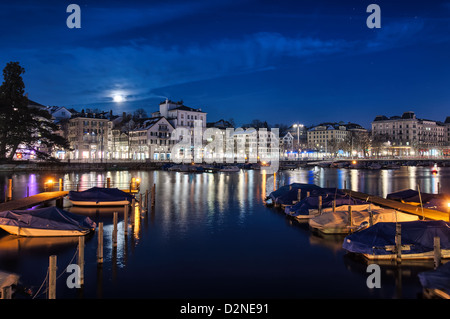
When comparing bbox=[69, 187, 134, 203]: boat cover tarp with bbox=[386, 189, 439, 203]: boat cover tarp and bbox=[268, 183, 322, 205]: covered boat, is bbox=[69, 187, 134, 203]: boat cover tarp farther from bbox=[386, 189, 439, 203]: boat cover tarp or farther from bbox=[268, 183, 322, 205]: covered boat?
bbox=[386, 189, 439, 203]: boat cover tarp

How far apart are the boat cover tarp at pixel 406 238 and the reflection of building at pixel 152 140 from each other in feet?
333

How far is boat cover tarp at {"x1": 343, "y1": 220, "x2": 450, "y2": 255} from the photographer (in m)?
19.5

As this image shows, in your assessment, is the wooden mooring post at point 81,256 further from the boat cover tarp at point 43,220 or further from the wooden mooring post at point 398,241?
the wooden mooring post at point 398,241

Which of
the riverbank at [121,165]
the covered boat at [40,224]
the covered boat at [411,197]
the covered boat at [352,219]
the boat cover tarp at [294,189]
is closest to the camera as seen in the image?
the covered boat at [40,224]

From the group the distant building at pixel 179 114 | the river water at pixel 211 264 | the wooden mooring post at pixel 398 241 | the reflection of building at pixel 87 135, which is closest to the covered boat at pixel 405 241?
the wooden mooring post at pixel 398 241

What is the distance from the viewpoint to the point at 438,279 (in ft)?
46.7

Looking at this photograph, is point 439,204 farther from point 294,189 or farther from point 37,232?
point 37,232

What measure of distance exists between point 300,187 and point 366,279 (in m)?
21.7

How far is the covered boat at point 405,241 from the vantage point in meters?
19.5

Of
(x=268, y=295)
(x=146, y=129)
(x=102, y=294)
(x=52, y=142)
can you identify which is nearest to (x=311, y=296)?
(x=268, y=295)

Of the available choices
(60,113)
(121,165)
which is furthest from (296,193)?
(60,113)

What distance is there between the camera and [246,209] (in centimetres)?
3841

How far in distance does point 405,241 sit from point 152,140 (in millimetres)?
103719
